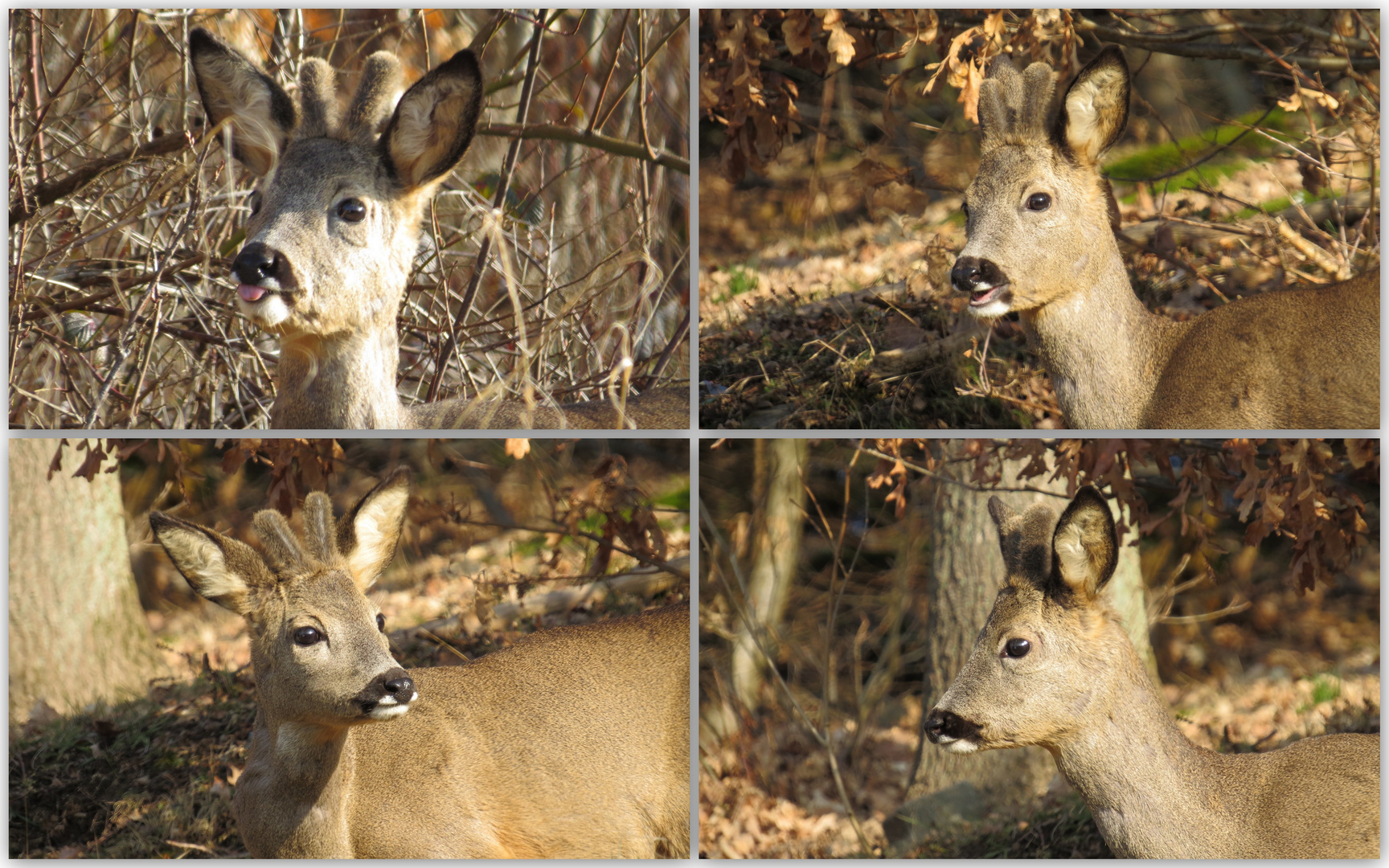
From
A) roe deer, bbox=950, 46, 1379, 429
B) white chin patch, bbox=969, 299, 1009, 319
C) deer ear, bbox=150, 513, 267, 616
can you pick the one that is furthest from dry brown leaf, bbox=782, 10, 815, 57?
deer ear, bbox=150, 513, 267, 616

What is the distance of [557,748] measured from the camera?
4406 mm


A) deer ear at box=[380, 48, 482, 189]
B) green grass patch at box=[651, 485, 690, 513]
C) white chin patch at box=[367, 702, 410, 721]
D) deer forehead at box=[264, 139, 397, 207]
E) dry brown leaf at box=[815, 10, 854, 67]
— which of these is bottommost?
white chin patch at box=[367, 702, 410, 721]

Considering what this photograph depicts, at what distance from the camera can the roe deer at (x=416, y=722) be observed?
3.64 meters

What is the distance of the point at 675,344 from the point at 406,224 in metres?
1.30

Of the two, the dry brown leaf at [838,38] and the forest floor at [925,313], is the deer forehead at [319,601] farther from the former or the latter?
the dry brown leaf at [838,38]

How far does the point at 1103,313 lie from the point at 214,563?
2.74 metres

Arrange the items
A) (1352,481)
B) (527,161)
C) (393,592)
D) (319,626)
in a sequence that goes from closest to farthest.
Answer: (319,626), (1352,481), (527,161), (393,592)

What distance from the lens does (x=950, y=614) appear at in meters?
5.61

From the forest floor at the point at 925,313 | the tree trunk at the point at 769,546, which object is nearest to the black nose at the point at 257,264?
the forest floor at the point at 925,313

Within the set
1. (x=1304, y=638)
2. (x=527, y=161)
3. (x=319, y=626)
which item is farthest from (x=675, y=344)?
(x=1304, y=638)

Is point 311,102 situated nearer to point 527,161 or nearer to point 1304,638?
point 527,161

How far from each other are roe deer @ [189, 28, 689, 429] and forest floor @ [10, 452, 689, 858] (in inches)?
62.7

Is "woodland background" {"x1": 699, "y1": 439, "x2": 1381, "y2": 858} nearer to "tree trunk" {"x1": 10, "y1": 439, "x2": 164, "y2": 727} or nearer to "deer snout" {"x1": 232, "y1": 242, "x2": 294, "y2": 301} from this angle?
"deer snout" {"x1": 232, "y1": 242, "x2": 294, "y2": 301}

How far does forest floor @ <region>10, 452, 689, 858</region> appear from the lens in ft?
14.9
